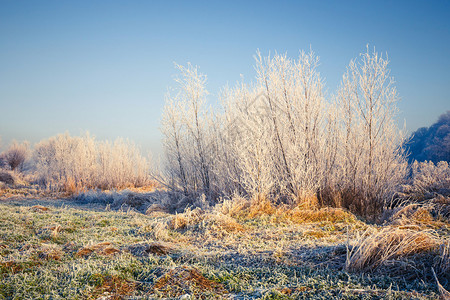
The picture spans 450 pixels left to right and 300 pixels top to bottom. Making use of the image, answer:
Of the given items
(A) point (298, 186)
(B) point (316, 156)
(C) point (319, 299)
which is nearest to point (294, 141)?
(B) point (316, 156)

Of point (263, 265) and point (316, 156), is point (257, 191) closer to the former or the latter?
point (316, 156)

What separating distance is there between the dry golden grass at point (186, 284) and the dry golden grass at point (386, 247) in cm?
135

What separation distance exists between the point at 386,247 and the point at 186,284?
2.03m

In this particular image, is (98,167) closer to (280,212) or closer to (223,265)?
(280,212)

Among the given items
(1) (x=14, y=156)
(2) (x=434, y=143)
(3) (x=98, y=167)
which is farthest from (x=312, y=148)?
(1) (x=14, y=156)

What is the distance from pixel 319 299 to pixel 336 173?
20.1 feet

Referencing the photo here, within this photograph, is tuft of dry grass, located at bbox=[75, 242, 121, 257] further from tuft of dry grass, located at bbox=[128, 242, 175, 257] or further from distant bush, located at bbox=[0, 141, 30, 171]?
distant bush, located at bbox=[0, 141, 30, 171]

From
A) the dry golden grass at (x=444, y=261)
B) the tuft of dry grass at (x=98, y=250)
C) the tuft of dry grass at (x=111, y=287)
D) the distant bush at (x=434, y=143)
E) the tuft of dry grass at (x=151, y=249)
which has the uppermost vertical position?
the distant bush at (x=434, y=143)

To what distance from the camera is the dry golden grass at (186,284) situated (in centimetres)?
258

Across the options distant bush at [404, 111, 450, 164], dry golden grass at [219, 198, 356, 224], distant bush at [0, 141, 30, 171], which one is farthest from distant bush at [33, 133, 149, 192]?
distant bush at [404, 111, 450, 164]

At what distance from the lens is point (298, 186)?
6934 mm

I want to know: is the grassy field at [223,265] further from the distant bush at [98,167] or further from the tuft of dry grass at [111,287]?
the distant bush at [98,167]

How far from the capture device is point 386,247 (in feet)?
9.95

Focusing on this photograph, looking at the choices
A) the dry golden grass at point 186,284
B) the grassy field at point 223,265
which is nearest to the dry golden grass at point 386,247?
the grassy field at point 223,265
